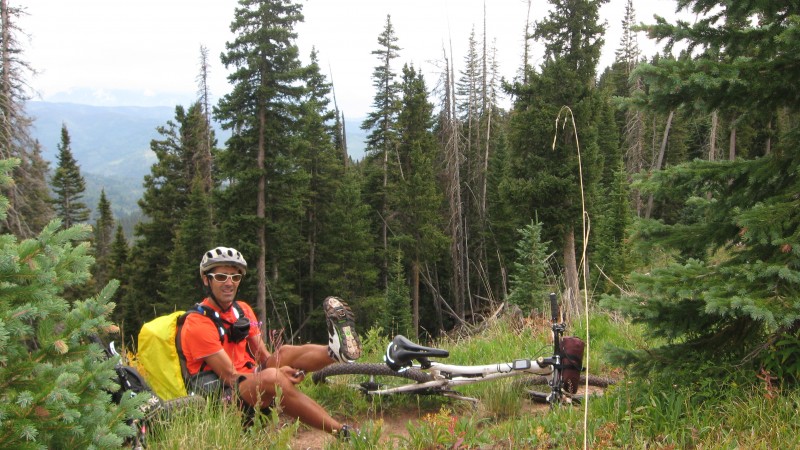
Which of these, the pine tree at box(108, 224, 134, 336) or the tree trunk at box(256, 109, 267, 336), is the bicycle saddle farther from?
the pine tree at box(108, 224, 134, 336)

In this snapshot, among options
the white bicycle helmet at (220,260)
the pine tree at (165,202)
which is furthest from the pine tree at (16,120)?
the pine tree at (165,202)

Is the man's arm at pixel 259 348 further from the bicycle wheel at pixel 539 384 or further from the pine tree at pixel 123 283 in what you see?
the pine tree at pixel 123 283

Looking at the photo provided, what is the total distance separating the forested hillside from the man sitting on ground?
1776 millimetres

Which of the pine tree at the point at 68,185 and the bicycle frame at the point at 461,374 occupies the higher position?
the pine tree at the point at 68,185

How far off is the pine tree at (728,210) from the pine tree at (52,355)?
270cm

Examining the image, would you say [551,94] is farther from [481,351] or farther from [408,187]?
[481,351]

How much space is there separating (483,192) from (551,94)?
59.8 ft

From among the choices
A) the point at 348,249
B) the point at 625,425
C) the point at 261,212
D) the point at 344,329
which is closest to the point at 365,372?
the point at 344,329

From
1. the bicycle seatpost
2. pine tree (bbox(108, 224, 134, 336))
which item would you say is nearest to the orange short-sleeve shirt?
the bicycle seatpost

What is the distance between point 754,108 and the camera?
141 inches

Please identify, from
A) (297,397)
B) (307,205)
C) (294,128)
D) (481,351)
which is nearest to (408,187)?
(307,205)

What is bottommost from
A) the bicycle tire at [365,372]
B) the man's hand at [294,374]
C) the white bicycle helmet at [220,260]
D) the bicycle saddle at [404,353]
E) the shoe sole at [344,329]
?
the bicycle tire at [365,372]

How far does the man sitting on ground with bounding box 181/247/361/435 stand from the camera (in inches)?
156

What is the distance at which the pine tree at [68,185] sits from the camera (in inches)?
1786
